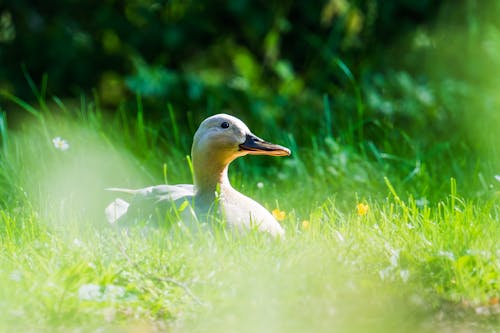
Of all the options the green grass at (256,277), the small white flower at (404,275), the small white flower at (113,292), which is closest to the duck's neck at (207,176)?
the green grass at (256,277)

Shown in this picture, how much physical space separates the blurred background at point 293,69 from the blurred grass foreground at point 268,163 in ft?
0.06

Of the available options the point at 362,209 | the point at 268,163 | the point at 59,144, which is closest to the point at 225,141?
the point at 362,209

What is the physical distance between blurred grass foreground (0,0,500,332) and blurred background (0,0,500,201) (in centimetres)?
2

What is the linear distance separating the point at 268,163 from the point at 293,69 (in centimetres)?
155

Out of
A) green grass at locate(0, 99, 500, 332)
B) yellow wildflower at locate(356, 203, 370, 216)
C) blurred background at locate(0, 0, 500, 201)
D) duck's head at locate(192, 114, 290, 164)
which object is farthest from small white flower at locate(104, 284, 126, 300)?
blurred background at locate(0, 0, 500, 201)

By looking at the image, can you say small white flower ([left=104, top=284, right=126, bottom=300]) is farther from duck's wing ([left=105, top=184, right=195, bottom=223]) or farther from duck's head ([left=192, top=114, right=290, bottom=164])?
duck's head ([left=192, top=114, right=290, bottom=164])

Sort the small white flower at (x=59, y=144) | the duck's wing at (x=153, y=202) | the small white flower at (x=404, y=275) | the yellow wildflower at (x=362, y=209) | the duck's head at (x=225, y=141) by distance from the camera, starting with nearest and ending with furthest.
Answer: the small white flower at (x=404, y=275) → the yellow wildflower at (x=362, y=209) → the duck's wing at (x=153, y=202) → the duck's head at (x=225, y=141) → the small white flower at (x=59, y=144)

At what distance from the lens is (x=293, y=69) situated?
729cm

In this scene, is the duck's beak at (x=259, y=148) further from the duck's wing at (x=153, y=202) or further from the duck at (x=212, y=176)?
the duck's wing at (x=153, y=202)

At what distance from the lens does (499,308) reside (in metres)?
3.39

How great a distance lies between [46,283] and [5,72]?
4.22 meters

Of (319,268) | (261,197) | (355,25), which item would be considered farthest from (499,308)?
(355,25)

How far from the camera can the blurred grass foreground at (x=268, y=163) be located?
3.37 m

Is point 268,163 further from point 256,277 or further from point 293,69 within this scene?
point 256,277
